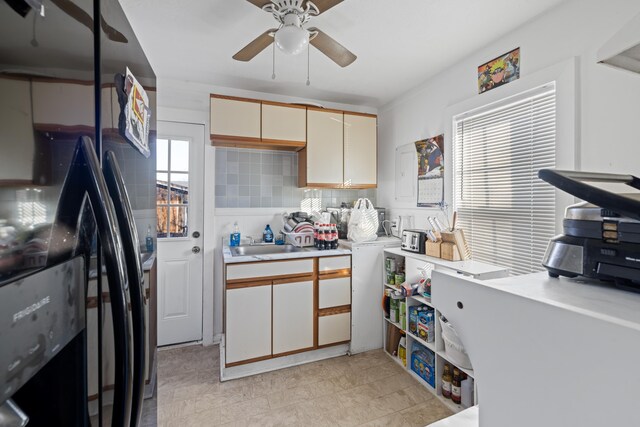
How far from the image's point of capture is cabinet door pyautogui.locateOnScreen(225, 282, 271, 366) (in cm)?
217

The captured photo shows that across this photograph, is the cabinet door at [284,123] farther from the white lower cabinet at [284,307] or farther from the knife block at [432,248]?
the knife block at [432,248]

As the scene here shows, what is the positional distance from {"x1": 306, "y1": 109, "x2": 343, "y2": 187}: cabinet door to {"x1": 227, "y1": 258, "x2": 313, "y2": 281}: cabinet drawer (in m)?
0.79

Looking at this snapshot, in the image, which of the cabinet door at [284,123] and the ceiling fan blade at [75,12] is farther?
the cabinet door at [284,123]

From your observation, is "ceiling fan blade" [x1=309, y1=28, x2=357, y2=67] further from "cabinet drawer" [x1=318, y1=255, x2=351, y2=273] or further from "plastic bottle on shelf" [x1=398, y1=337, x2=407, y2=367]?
"plastic bottle on shelf" [x1=398, y1=337, x2=407, y2=367]

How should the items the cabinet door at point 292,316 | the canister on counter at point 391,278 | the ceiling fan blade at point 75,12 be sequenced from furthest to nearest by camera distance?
1. the canister on counter at point 391,278
2. the cabinet door at point 292,316
3. the ceiling fan blade at point 75,12

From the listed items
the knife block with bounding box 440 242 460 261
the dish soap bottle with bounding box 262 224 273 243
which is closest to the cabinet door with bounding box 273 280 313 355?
the dish soap bottle with bounding box 262 224 273 243

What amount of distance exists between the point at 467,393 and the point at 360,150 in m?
2.16

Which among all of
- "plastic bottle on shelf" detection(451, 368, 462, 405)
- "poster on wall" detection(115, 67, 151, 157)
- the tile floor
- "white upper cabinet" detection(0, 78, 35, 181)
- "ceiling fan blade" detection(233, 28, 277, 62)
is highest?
"ceiling fan blade" detection(233, 28, 277, 62)

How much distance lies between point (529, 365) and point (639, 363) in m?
0.17

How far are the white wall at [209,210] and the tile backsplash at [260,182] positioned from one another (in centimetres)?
9

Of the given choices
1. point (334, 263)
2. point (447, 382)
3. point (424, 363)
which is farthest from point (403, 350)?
point (334, 263)

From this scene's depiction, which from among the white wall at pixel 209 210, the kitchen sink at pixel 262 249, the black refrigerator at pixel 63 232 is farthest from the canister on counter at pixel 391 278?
the black refrigerator at pixel 63 232

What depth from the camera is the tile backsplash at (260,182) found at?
2781mm

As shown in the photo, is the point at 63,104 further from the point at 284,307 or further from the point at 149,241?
the point at 284,307
